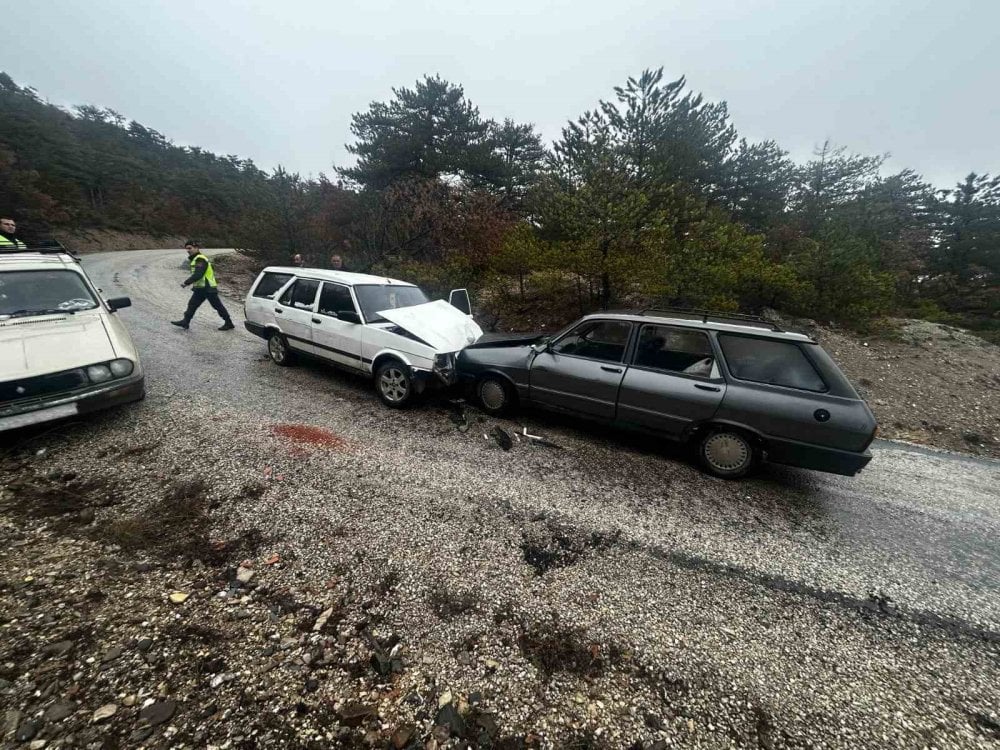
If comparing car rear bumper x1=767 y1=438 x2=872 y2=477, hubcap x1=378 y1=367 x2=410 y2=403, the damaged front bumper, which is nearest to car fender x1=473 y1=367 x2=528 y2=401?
the damaged front bumper

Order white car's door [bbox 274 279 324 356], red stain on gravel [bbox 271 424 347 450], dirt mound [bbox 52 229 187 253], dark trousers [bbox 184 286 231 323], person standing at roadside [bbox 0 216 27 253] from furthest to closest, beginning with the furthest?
dirt mound [bbox 52 229 187 253] → dark trousers [bbox 184 286 231 323] → person standing at roadside [bbox 0 216 27 253] → white car's door [bbox 274 279 324 356] → red stain on gravel [bbox 271 424 347 450]

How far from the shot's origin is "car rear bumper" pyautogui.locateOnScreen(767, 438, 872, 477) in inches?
134

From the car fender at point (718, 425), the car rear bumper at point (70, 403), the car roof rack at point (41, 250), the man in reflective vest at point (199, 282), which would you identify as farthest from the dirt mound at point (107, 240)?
the car fender at point (718, 425)

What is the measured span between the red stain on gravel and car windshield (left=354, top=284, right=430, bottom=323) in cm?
170

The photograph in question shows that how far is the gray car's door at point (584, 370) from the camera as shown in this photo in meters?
4.31

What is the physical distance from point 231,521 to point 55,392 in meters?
2.39

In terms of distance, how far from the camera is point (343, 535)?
2.78 metres

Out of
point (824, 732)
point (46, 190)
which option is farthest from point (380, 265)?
point (46, 190)

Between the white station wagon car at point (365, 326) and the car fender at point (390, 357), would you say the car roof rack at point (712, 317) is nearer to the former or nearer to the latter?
the white station wagon car at point (365, 326)

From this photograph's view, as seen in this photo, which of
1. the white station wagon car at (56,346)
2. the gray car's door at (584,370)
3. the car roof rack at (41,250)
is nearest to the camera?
the white station wagon car at (56,346)

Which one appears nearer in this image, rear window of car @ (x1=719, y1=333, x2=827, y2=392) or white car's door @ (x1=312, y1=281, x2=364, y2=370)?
rear window of car @ (x1=719, y1=333, x2=827, y2=392)

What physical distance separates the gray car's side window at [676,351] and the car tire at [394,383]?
2.95 meters

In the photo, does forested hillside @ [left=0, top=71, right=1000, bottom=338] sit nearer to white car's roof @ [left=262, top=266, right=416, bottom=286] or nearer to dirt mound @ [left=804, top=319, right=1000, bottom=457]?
dirt mound @ [left=804, top=319, right=1000, bottom=457]

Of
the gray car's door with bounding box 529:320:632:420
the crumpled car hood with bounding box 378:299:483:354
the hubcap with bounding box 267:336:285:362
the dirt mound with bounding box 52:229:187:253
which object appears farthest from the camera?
the dirt mound with bounding box 52:229:187:253
